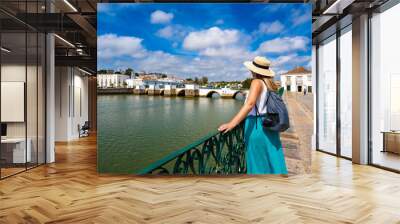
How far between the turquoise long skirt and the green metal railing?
0.35ft

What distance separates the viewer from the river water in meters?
6.33

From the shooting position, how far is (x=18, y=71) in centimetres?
661

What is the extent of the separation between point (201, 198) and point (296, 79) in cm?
284

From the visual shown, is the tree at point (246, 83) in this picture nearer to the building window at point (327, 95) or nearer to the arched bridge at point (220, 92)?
the arched bridge at point (220, 92)

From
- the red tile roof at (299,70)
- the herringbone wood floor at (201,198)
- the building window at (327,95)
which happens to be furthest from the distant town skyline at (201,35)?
the building window at (327,95)

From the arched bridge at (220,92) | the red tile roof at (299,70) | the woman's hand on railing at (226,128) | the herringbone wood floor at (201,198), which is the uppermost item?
the red tile roof at (299,70)

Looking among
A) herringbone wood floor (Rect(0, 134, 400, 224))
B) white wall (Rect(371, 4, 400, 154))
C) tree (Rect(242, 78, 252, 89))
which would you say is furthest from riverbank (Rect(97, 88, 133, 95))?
white wall (Rect(371, 4, 400, 154))

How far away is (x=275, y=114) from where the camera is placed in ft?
20.9

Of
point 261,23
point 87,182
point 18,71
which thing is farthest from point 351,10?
point 18,71

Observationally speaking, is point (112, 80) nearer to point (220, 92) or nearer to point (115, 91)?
point (115, 91)

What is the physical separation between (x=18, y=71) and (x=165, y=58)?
2567 millimetres

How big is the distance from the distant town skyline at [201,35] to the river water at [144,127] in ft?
2.05

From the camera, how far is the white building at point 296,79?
21.2 feet

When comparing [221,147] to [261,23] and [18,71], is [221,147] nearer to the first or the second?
[261,23]
